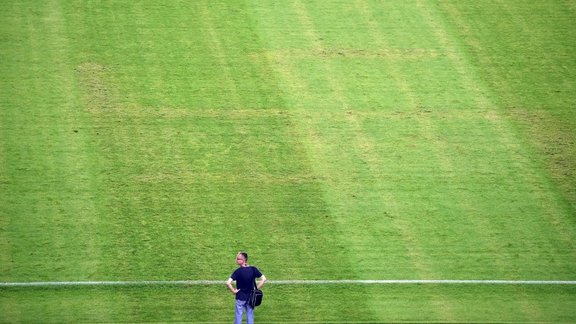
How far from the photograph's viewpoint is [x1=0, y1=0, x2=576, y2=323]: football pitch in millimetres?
17328

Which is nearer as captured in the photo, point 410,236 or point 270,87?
point 410,236

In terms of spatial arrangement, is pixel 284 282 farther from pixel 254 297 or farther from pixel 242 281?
pixel 242 281

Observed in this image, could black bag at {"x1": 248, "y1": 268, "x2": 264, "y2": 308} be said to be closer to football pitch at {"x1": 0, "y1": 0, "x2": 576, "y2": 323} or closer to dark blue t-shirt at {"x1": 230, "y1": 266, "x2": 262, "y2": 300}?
dark blue t-shirt at {"x1": 230, "y1": 266, "x2": 262, "y2": 300}

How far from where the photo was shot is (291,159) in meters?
20.9

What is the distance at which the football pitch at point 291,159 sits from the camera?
17328mm

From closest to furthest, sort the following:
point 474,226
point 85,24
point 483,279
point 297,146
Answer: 1. point 483,279
2. point 474,226
3. point 297,146
4. point 85,24

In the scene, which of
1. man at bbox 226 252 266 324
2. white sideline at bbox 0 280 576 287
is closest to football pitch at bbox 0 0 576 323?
white sideline at bbox 0 280 576 287

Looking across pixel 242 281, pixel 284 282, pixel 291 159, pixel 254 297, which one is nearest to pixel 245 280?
pixel 242 281

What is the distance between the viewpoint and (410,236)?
1888 centimetres

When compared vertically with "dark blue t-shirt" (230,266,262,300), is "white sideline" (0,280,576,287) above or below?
below

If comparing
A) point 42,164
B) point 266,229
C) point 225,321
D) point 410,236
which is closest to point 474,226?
point 410,236

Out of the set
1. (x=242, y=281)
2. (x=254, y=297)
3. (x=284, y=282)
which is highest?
(x=242, y=281)

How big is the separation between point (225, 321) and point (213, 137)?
6147 mm

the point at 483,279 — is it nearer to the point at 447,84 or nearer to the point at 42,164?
the point at 447,84
